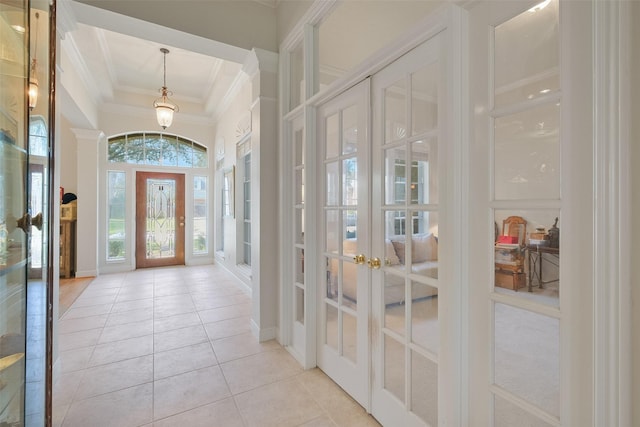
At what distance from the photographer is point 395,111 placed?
1646 millimetres

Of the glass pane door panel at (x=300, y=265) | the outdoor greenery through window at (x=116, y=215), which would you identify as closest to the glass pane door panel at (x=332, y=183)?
the glass pane door panel at (x=300, y=265)

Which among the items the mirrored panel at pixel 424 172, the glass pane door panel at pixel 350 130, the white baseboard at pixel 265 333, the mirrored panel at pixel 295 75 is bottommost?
the white baseboard at pixel 265 333

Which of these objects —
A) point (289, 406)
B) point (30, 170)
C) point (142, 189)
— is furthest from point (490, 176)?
point (142, 189)

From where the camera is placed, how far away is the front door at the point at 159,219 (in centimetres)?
611

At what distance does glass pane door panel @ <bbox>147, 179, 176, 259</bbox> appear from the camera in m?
6.21

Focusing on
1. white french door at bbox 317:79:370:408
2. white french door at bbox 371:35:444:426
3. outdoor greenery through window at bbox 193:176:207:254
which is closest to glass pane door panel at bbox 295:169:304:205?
white french door at bbox 317:79:370:408

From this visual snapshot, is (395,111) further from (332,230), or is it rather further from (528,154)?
(332,230)

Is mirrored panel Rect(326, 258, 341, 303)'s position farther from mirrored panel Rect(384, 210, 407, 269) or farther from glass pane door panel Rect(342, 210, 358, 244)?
mirrored panel Rect(384, 210, 407, 269)

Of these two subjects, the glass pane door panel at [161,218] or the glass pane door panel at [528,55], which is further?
the glass pane door panel at [161,218]

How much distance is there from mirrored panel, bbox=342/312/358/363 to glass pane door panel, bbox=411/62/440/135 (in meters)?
1.29

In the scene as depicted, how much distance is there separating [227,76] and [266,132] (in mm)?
2698

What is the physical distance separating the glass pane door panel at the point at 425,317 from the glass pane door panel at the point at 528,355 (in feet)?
0.95

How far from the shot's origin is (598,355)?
0.86 metres

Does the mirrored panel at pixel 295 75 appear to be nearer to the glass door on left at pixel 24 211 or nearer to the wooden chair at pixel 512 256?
the glass door on left at pixel 24 211
